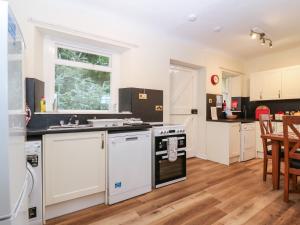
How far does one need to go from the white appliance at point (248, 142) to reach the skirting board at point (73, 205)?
306cm

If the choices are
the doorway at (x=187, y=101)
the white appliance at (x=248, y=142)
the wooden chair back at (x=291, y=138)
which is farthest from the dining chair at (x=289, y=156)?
the doorway at (x=187, y=101)

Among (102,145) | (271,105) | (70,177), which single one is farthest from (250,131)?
(70,177)

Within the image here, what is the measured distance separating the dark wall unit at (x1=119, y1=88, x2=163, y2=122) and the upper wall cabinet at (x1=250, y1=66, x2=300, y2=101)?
8.95ft

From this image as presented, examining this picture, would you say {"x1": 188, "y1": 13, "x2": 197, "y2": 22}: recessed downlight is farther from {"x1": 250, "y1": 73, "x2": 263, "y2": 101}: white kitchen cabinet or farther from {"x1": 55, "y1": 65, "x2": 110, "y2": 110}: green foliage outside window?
{"x1": 250, "y1": 73, "x2": 263, "y2": 101}: white kitchen cabinet

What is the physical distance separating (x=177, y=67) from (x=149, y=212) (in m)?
2.88

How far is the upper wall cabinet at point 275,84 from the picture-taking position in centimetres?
389

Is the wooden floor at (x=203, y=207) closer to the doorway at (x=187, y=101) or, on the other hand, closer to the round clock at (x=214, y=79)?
the doorway at (x=187, y=101)

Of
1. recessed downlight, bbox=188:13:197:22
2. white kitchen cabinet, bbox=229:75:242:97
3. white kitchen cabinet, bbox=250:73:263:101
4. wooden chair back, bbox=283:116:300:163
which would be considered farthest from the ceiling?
wooden chair back, bbox=283:116:300:163

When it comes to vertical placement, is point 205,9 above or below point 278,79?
above

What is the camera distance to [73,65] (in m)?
2.65

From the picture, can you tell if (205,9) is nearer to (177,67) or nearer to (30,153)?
(177,67)

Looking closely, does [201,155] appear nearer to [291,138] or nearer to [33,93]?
[291,138]

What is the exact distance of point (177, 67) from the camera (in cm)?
394

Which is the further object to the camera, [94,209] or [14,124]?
[94,209]
